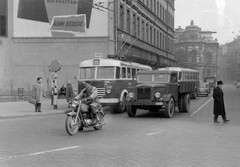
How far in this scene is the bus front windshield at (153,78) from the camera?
54.1 feet

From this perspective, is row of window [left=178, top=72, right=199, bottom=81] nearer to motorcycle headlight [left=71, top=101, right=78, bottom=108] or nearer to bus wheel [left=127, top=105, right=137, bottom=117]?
bus wheel [left=127, top=105, right=137, bottom=117]

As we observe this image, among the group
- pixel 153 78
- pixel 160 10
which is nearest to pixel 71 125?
pixel 153 78

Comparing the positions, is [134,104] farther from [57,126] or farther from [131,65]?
[131,65]

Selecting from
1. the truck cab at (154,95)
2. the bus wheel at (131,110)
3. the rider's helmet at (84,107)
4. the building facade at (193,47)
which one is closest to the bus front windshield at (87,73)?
the truck cab at (154,95)

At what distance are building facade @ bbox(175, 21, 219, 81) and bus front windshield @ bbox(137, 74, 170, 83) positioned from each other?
170ft

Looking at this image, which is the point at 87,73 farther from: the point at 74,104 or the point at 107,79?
the point at 74,104

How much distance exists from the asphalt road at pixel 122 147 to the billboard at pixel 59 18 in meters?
20.6

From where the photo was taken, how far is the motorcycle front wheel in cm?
1002

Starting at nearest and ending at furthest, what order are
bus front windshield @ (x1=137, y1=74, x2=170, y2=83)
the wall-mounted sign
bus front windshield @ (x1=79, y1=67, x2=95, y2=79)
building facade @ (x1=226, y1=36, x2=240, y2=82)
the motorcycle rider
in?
the motorcycle rider → bus front windshield @ (x1=137, y1=74, x2=170, y2=83) → bus front windshield @ (x1=79, y1=67, x2=95, y2=79) → the wall-mounted sign → building facade @ (x1=226, y1=36, x2=240, y2=82)

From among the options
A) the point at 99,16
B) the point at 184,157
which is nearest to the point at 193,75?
the point at 99,16

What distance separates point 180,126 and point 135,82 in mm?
5037

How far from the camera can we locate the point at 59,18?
3175 centimetres

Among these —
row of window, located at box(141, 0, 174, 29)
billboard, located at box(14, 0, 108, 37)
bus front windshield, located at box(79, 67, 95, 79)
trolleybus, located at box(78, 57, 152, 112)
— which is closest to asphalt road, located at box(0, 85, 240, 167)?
trolleybus, located at box(78, 57, 152, 112)

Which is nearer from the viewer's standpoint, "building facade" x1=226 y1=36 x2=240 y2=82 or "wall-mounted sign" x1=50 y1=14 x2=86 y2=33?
"wall-mounted sign" x1=50 y1=14 x2=86 y2=33
